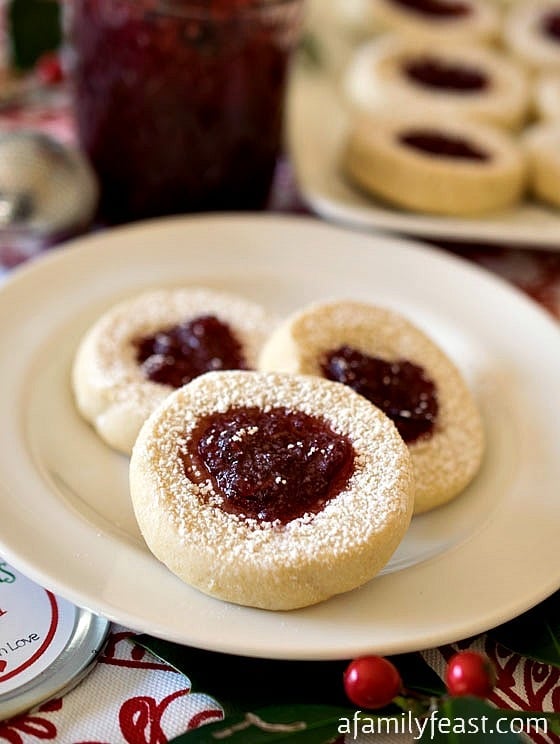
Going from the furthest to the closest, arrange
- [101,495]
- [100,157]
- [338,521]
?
[100,157]
[101,495]
[338,521]

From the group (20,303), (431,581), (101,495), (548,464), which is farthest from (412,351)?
(20,303)

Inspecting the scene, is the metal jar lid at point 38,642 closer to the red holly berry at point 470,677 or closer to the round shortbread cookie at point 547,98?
the red holly berry at point 470,677

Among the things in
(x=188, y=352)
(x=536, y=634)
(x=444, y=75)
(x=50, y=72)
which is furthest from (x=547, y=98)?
(x=536, y=634)

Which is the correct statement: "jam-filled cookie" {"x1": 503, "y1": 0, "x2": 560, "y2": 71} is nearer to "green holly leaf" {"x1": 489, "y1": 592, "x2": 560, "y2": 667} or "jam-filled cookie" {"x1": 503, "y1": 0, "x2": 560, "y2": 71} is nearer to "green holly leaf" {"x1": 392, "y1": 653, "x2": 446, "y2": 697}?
"green holly leaf" {"x1": 489, "y1": 592, "x2": 560, "y2": 667}

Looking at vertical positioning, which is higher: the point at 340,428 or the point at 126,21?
the point at 126,21

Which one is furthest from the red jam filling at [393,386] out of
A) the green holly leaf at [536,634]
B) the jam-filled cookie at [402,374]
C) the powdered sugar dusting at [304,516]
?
the green holly leaf at [536,634]

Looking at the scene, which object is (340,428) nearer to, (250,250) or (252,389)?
(252,389)
